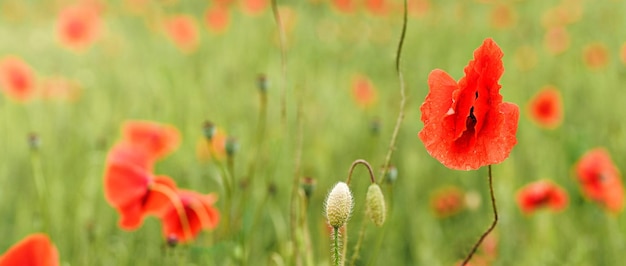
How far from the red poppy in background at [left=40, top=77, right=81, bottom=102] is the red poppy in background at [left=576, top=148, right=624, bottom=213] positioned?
1.63 meters

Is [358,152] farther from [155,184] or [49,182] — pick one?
[155,184]

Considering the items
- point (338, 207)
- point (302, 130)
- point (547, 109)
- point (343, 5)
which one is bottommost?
point (338, 207)

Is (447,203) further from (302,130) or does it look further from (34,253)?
(34,253)

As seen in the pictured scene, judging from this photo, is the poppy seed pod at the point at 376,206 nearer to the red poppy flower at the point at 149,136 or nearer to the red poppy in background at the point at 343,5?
the red poppy flower at the point at 149,136

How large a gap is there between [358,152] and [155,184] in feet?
3.88

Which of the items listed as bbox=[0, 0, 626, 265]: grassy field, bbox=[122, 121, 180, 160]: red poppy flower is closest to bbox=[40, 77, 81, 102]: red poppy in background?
bbox=[0, 0, 626, 265]: grassy field

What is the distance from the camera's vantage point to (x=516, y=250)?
172 cm

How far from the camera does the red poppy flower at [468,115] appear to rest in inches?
28.3

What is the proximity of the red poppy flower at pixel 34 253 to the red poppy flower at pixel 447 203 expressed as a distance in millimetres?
1195

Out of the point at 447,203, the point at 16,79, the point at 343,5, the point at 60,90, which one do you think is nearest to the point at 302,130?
the point at 447,203

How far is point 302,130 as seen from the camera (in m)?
1.88

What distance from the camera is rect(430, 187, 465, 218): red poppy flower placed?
6.26 feet

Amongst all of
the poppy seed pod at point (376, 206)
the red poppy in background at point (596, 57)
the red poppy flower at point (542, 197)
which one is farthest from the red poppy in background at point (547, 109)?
the poppy seed pod at point (376, 206)

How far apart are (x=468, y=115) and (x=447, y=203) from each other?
3.98 ft
